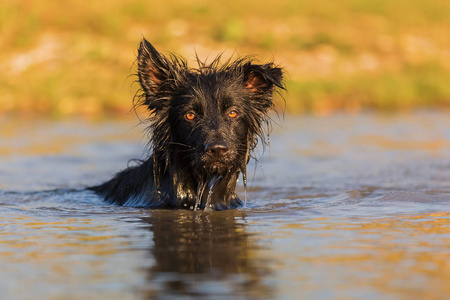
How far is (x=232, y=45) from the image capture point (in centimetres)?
2992

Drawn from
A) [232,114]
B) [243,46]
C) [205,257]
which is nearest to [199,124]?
[232,114]

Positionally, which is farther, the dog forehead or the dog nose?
the dog forehead

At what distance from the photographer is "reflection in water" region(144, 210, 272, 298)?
4680 millimetres

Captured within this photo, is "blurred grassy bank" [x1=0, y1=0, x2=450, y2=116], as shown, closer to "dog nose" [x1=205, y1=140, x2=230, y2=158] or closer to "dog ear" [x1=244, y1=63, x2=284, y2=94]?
"dog ear" [x1=244, y1=63, x2=284, y2=94]

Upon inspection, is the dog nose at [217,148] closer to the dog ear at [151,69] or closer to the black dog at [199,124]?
the black dog at [199,124]

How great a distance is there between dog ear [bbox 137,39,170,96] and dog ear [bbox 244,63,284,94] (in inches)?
35.7

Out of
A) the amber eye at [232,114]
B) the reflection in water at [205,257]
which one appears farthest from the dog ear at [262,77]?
the reflection in water at [205,257]

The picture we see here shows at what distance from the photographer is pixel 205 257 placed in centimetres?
564

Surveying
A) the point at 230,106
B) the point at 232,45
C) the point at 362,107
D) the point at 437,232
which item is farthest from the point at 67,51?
the point at 437,232

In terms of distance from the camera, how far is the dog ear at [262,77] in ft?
27.4

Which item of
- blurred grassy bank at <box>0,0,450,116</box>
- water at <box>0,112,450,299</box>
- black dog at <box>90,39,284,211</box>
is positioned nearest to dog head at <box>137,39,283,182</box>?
black dog at <box>90,39,284,211</box>

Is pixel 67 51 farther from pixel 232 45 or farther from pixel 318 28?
pixel 318 28

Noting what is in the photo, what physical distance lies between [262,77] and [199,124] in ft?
3.47

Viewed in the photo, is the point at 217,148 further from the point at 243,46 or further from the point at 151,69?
the point at 243,46
